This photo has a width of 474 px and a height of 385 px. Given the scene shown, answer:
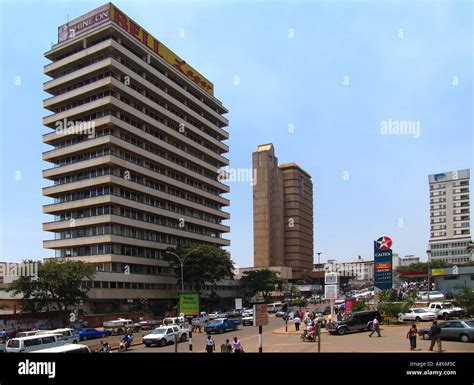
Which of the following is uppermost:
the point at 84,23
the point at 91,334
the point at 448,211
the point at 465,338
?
the point at 84,23

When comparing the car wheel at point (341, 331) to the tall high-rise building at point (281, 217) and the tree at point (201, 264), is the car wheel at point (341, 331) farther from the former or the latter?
the tall high-rise building at point (281, 217)

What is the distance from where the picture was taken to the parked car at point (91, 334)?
47219 mm

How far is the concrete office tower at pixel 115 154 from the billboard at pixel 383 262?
46600 millimetres

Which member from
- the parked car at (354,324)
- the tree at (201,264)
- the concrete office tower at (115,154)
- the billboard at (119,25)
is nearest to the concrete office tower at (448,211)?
the tree at (201,264)

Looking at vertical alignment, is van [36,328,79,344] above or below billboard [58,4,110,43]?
below

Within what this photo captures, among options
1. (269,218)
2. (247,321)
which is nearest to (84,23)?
(247,321)

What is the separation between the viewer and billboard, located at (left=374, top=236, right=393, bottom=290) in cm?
4906

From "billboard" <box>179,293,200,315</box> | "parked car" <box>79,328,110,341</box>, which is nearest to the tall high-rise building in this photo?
"parked car" <box>79,328,110,341</box>

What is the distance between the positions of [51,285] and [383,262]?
137 feet

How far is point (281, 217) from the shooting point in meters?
169

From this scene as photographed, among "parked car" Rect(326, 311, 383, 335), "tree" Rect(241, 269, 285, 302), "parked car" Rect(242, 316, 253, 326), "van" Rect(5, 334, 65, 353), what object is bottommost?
"tree" Rect(241, 269, 285, 302)

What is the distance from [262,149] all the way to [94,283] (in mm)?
80747

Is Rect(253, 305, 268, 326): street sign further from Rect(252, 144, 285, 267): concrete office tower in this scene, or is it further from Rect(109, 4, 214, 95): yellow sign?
Rect(252, 144, 285, 267): concrete office tower

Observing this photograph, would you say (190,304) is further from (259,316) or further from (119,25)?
(119,25)
